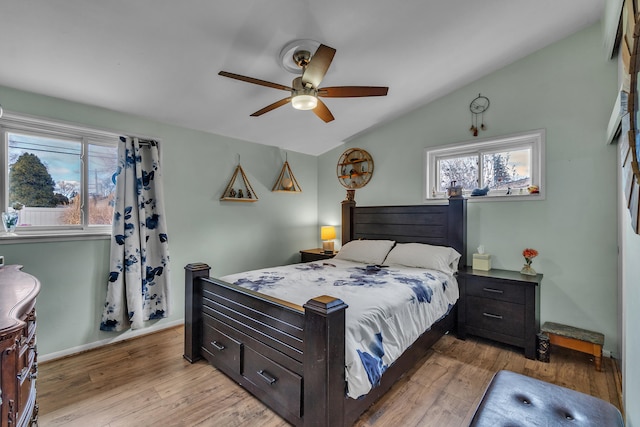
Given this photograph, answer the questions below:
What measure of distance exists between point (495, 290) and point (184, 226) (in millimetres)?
3461

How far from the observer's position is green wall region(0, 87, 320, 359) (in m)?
2.61

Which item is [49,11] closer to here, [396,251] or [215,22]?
[215,22]

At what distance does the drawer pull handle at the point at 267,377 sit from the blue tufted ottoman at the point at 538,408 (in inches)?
46.1

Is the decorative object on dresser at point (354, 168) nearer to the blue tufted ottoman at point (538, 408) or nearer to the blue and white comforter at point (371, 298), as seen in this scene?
the blue and white comforter at point (371, 298)

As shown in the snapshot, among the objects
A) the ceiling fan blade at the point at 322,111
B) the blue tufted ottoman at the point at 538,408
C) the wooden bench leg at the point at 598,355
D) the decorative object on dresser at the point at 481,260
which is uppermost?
the ceiling fan blade at the point at 322,111

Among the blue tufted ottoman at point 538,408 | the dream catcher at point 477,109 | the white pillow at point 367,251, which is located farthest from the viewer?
the white pillow at point 367,251

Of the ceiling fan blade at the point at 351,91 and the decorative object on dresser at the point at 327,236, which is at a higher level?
the ceiling fan blade at the point at 351,91

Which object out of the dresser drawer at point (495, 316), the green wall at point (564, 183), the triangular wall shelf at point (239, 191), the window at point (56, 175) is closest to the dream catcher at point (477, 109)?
the green wall at point (564, 183)

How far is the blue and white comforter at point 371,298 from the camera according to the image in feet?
5.57

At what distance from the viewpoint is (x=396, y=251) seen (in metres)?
3.48

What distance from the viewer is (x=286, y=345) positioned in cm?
182

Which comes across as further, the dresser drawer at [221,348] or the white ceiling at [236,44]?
the dresser drawer at [221,348]

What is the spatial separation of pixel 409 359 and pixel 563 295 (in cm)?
181

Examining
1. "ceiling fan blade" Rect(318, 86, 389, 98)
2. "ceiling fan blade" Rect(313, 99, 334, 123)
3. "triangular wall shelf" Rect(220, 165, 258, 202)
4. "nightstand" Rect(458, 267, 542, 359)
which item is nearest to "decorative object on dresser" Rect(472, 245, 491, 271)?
"nightstand" Rect(458, 267, 542, 359)
